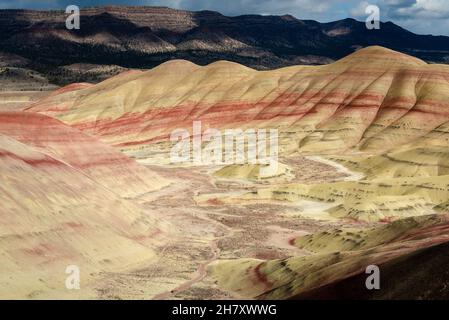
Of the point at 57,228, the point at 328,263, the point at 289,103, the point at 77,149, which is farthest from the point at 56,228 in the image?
the point at 289,103

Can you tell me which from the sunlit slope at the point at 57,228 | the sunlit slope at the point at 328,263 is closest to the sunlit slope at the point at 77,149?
the sunlit slope at the point at 57,228

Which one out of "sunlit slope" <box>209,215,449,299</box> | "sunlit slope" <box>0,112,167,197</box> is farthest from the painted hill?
"sunlit slope" <box>0,112,167,197</box>

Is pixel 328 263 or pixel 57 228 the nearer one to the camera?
pixel 328 263

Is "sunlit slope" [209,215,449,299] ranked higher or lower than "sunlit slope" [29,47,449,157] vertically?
lower

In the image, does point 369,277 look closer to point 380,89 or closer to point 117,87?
point 380,89

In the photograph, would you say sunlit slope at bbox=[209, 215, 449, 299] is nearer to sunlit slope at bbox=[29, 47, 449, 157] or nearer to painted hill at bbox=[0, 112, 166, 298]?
painted hill at bbox=[0, 112, 166, 298]

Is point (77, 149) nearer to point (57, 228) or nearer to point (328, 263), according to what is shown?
point (57, 228)
